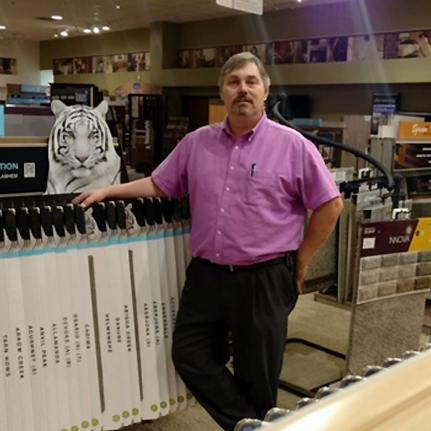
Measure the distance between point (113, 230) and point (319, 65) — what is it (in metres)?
9.69

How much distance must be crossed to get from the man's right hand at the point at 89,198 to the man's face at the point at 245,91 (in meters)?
0.60

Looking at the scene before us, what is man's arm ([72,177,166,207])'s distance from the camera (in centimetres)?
228

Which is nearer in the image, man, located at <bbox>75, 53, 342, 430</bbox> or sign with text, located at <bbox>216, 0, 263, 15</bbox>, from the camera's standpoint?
man, located at <bbox>75, 53, 342, 430</bbox>

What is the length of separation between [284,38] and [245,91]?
35.0 ft

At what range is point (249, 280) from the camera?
2230mm

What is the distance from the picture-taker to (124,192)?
238 centimetres

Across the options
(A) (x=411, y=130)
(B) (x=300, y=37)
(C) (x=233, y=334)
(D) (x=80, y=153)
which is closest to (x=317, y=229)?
(C) (x=233, y=334)

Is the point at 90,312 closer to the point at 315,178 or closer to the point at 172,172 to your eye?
the point at 172,172

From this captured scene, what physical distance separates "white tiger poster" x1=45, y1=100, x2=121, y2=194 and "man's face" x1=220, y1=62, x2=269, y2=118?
0.78 meters

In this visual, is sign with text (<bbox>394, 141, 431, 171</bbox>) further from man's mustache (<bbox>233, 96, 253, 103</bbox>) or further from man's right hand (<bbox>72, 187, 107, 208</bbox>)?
man's right hand (<bbox>72, 187, 107, 208</bbox>)

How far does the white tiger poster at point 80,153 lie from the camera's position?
8.46 ft

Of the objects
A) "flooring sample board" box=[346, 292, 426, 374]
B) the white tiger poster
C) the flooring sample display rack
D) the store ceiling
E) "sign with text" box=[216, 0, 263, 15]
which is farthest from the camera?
the store ceiling

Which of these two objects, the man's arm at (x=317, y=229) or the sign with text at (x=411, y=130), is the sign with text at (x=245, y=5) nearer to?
the sign with text at (x=411, y=130)

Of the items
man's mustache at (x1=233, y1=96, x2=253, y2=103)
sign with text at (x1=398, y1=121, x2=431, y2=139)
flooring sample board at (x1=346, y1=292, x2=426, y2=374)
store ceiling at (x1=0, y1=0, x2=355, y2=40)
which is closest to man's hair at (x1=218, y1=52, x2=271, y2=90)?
man's mustache at (x1=233, y1=96, x2=253, y2=103)
